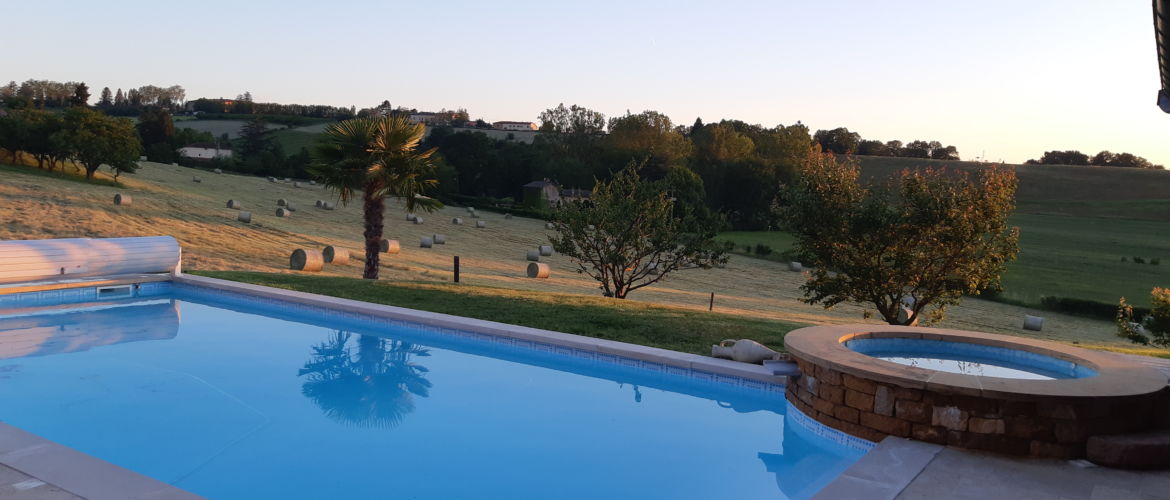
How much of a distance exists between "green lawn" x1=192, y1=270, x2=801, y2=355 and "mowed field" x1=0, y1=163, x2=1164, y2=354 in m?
3.93

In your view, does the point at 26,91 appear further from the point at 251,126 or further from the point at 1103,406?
the point at 1103,406

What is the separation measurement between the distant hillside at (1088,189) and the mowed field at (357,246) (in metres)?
50.8

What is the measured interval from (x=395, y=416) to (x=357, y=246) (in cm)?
2294

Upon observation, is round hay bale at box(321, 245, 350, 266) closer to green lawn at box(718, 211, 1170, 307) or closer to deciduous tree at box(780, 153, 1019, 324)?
deciduous tree at box(780, 153, 1019, 324)

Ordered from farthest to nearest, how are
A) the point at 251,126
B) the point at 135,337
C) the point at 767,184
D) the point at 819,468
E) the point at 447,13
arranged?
1. the point at 251,126
2. the point at 767,184
3. the point at 447,13
4. the point at 135,337
5. the point at 819,468

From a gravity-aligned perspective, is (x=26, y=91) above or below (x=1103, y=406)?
above

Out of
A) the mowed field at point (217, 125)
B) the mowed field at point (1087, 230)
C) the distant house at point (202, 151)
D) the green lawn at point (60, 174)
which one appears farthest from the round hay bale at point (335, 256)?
the mowed field at point (217, 125)

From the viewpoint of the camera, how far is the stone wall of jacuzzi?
6.37 metres

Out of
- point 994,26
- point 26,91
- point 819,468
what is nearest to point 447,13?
point 994,26

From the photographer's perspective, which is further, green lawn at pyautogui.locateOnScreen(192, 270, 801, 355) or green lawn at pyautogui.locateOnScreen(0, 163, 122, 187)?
green lawn at pyautogui.locateOnScreen(0, 163, 122, 187)

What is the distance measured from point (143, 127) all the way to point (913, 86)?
245 feet

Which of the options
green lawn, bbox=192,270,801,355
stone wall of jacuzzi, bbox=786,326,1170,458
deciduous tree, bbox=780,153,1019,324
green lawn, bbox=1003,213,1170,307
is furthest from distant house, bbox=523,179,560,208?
stone wall of jacuzzi, bbox=786,326,1170,458

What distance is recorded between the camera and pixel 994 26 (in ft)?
67.2

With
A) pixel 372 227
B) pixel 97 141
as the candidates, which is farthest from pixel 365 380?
pixel 97 141
